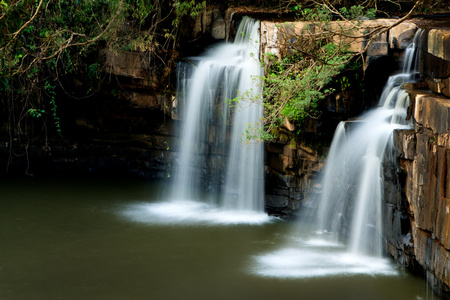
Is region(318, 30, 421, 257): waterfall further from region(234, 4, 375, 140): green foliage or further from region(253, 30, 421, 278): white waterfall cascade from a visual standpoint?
region(234, 4, 375, 140): green foliage

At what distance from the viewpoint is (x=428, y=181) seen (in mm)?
6168

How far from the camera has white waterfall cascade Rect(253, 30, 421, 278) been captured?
23.7 ft

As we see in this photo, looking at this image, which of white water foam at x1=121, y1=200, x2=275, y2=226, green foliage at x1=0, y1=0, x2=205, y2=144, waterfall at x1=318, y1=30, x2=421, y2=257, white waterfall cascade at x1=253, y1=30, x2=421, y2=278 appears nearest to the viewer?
white waterfall cascade at x1=253, y1=30, x2=421, y2=278

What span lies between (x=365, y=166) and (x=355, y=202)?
2.25ft

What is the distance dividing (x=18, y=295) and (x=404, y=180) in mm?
5092

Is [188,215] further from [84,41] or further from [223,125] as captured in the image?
[84,41]

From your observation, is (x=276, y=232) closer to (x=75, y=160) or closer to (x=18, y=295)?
(x=18, y=295)

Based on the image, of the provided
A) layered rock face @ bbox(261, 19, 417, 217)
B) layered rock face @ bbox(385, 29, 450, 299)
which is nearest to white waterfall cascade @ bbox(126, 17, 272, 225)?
layered rock face @ bbox(261, 19, 417, 217)

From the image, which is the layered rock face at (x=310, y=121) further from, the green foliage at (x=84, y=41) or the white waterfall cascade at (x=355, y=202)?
the green foliage at (x=84, y=41)

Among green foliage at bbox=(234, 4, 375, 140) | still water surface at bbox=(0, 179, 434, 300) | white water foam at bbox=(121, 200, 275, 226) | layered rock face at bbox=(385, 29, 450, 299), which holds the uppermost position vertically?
green foliage at bbox=(234, 4, 375, 140)

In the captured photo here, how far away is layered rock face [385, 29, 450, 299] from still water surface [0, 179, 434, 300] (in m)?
0.48

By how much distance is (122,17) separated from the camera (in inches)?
426

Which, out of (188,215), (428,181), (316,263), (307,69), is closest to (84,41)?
(188,215)

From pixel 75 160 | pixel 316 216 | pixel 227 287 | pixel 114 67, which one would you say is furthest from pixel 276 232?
pixel 75 160
